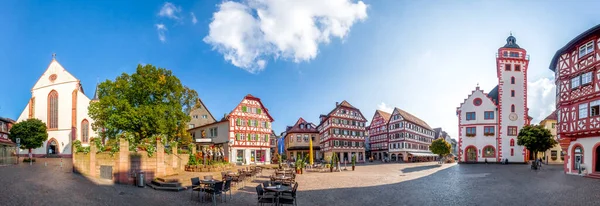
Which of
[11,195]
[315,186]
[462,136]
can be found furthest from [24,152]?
[462,136]

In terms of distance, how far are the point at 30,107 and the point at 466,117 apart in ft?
210

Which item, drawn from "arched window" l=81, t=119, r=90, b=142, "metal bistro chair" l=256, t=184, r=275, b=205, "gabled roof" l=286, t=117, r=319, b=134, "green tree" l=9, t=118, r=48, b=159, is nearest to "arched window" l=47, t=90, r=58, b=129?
"green tree" l=9, t=118, r=48, b=159

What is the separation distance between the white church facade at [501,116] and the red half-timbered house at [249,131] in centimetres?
2765

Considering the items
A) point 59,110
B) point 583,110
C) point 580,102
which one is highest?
point 580,102

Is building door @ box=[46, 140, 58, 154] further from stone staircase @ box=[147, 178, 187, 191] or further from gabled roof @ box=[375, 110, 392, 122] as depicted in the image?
gabled roof @ box=[375, 110, 392, 122]

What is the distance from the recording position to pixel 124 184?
16797 mm

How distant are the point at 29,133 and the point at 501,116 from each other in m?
63.1

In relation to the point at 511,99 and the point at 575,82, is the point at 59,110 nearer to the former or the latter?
the point at 575,82

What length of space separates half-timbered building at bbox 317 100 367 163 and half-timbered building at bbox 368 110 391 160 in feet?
36.8

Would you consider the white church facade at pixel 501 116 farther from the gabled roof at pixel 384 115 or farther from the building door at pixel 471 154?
the gabled roof at pixel 384 115

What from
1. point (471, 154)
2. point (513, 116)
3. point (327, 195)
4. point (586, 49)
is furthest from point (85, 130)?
point (513, 116)

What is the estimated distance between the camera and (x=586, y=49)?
22.9 m

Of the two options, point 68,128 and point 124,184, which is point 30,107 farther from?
point 124,184

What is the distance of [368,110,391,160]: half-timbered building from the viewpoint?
6775 centimetres
